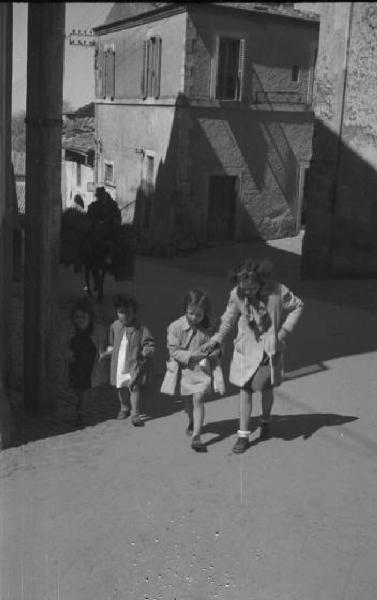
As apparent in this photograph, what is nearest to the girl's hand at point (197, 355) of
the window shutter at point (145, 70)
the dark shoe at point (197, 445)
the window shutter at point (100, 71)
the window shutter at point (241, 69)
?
the dark shoe at point (197, 445)

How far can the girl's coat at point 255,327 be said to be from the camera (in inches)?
240

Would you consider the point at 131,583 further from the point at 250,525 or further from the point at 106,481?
the point at 106,481

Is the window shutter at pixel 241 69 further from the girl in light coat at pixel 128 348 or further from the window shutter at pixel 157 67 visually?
the girl in light coat at pixel 128 348

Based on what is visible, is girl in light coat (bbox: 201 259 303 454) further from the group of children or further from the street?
the street

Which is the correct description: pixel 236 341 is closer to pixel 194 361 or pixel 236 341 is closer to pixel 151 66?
pixel 194 361

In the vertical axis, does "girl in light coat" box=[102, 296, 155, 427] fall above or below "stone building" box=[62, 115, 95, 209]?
below

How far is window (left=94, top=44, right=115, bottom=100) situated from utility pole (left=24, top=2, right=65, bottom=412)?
18667 millimetres

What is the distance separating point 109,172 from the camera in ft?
83.7

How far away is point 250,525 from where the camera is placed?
5.12m

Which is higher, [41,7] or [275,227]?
[41,7]

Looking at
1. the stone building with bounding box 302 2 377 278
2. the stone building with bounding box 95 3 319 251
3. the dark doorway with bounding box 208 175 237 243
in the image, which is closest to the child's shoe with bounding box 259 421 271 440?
the stone building with bounding box 302 2 377 278

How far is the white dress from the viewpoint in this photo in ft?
22.0

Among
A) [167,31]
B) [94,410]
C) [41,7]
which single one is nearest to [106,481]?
[94,410]

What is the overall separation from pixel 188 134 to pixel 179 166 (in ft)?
2.92
